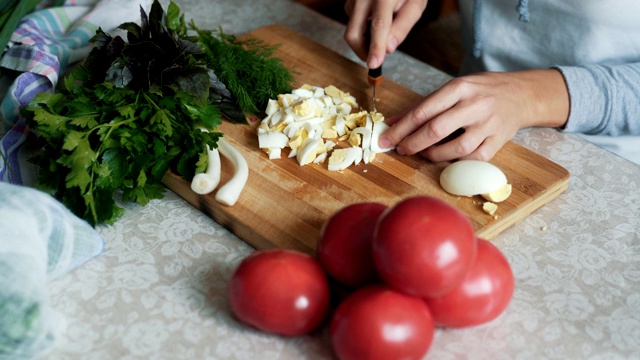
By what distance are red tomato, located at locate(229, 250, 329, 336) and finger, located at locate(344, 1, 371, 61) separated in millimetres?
733

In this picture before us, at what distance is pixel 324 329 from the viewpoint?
1.02 meters

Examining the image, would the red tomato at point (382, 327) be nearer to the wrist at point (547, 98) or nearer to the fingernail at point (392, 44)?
the wrist at point (547, 98)

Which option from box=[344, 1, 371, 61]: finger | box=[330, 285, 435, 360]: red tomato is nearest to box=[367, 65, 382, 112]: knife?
box=[344, 1, 371, 61]: finger

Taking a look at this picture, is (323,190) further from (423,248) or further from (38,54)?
(38,54)

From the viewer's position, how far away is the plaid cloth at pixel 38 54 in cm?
131

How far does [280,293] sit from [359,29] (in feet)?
2.71

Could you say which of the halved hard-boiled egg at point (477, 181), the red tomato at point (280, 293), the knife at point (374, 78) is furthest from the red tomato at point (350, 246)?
the knife at point (374, 78)

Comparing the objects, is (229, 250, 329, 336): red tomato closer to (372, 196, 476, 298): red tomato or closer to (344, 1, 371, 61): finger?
(372, 196, 476, 298): red tomato

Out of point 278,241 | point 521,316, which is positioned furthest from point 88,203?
point 521,316

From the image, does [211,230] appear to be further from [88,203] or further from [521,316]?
[521,316]

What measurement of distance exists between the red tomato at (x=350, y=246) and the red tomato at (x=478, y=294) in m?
0.10

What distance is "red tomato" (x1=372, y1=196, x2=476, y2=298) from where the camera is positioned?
882 mm

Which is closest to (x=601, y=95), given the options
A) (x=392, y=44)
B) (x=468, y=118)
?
(x=468, y=118)

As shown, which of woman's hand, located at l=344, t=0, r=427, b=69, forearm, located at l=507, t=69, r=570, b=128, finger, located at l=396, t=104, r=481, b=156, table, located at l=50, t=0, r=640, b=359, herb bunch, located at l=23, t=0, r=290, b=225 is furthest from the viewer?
woman's hand, located at l=344, t=0, r=427, b=69
